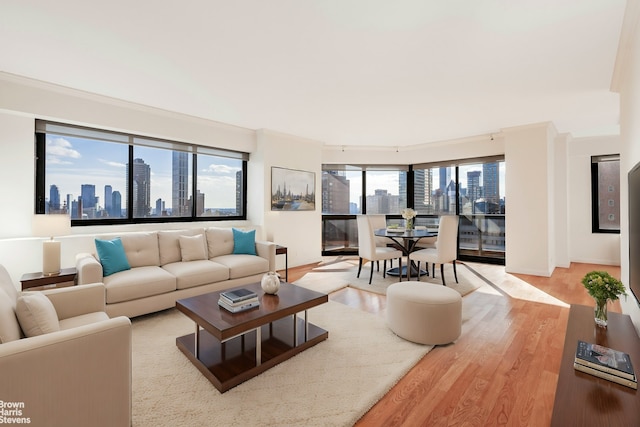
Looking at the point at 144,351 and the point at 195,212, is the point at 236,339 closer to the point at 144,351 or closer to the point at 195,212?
the point at 144,351

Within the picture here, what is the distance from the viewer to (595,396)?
3.91 feet

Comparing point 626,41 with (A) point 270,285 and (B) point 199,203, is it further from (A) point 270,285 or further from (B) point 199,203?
(B) point 199,203

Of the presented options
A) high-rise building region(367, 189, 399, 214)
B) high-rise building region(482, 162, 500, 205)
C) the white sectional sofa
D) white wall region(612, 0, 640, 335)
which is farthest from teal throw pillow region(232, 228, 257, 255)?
high-rise building region(482, 162, 500, 205)

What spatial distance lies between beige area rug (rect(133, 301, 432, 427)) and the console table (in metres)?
0.99

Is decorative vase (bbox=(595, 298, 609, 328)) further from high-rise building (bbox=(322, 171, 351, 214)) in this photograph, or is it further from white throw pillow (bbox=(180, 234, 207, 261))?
high-rise building (bbox=(322, 171, 351, 214))

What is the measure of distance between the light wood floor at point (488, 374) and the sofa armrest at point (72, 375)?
130cm

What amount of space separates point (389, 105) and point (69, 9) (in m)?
3.31

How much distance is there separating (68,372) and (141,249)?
246 cm

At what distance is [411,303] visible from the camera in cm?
254

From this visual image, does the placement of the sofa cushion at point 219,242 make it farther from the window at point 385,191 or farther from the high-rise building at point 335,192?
the window at point 385,191

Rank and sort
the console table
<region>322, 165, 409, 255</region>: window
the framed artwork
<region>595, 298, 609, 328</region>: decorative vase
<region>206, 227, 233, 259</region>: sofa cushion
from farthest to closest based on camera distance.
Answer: <region>322, 165, 409, 255</region>: window < the framed artwork < <region>206, 227, 233, 259</region>: sofa cushion < <region>595, 298, 609, 328</region>: decorative vase < the console table

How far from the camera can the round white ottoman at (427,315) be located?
2.47 metres

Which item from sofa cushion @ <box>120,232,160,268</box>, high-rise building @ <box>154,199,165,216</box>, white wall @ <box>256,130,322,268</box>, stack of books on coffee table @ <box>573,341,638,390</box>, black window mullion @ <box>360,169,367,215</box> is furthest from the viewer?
black window mullion @ <box>360,169,367,215</box>

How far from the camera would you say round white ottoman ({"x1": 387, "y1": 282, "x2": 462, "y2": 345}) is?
247 centimetres
